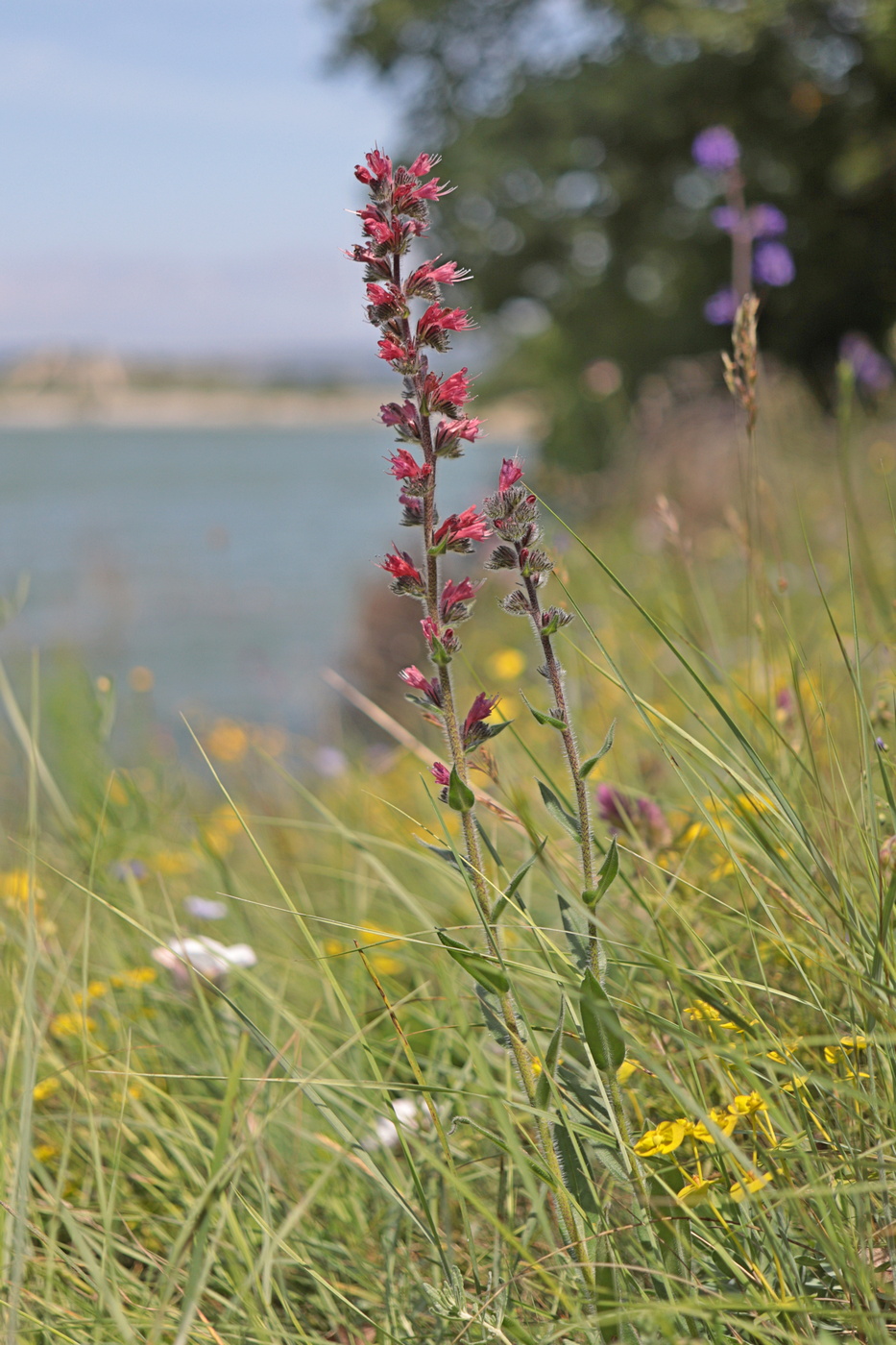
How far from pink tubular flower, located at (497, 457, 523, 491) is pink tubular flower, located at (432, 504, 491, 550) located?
0.13 feet

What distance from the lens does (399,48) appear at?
651 inches

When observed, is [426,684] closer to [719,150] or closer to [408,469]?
[408,469]

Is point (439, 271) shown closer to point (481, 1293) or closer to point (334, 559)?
point (481, 1293)

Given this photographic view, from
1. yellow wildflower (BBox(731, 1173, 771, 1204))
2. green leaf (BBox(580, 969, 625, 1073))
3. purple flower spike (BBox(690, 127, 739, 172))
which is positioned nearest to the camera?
yellow wildflower (BBox(731, 1173, 771, 1204))

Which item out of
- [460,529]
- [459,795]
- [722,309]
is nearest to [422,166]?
[460,529]

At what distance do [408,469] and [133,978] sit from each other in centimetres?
104

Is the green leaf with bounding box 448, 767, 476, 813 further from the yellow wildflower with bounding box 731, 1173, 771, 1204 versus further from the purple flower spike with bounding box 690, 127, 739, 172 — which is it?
the purple flower spike with bounding box 690, 127, 739, 172

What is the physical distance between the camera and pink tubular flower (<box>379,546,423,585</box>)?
1.03 meters

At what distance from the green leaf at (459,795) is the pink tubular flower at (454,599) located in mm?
163

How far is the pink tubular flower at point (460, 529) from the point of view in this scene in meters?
1.05

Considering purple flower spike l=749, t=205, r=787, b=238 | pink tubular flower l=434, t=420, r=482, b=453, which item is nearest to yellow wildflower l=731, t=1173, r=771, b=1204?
pink tubular flower l=434, t=420, r=482, b=453

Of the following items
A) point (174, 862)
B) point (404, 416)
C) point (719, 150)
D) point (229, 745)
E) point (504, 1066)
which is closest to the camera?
point (404, 416)

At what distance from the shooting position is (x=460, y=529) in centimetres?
106

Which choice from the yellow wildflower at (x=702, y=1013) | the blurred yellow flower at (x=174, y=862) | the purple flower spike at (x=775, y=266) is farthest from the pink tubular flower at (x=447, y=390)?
the purple flower spike at (x=775, y=266)
